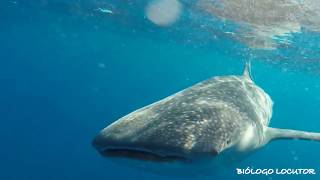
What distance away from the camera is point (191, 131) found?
4.69 metres

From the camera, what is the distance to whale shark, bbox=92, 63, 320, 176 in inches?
166

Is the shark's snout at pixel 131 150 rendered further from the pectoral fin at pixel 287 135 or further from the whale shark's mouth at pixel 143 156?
the pectoral fin at pixel 287 135

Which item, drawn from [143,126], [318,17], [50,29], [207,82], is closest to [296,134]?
[207,82]

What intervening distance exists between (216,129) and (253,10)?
525 inches

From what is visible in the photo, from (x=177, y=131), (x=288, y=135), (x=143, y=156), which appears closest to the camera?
(x=143, y=156)

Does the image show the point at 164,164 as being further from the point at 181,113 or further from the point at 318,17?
the point at 318,17

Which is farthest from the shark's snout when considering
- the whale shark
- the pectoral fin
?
the pectoral fin

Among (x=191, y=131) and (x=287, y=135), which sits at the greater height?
(x=191, y=131)

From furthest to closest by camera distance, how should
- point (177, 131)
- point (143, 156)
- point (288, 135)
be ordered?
1. point (288, 135)
2. point (177, 131)
3. point (143, 156)

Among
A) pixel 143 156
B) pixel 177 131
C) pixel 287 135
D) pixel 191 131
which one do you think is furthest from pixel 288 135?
pixel 143 156

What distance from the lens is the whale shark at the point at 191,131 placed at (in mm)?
4215

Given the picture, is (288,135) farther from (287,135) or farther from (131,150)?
(131,150)

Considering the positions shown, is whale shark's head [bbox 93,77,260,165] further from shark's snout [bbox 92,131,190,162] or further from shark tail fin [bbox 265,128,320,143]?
shark tail fin [bbox 265,128,320,143]

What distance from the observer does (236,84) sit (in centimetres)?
806
